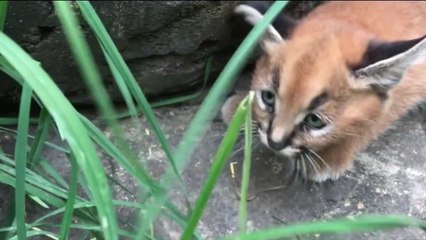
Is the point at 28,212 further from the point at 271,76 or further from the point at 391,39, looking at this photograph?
the point at 391,39

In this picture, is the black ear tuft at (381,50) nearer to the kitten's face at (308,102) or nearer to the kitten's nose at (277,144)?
the kitten's face at (308,102)

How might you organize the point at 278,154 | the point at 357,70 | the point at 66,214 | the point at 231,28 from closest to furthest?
the point at 66,214 → the point at 357,70 → the point at 278,154 → the point at 231,28

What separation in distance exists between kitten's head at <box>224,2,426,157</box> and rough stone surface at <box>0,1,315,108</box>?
0.59 feet

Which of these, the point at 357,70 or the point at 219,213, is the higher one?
the point at 357,70

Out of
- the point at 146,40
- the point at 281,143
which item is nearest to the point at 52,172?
the point at 146,40

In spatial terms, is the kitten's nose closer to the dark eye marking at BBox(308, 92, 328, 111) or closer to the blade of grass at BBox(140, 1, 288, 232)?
the dark eye marking at BBox(308, 92, 328, 111)

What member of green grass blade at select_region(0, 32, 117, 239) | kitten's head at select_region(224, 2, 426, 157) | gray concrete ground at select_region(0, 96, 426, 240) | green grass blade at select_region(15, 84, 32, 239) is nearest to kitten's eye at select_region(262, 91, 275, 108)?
kitten's head at select_region(224, 2, 426, 157)

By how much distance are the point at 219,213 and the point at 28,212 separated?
1.78 ft

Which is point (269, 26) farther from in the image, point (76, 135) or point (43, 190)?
point (76, 135)

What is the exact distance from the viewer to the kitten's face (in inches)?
84.2

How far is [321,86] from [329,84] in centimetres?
2

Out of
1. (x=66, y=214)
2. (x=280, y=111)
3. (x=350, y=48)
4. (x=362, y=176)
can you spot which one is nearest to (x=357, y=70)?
(x=350, y=48)

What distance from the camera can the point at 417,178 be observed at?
2371mm

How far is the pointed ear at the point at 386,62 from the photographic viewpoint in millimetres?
2061
